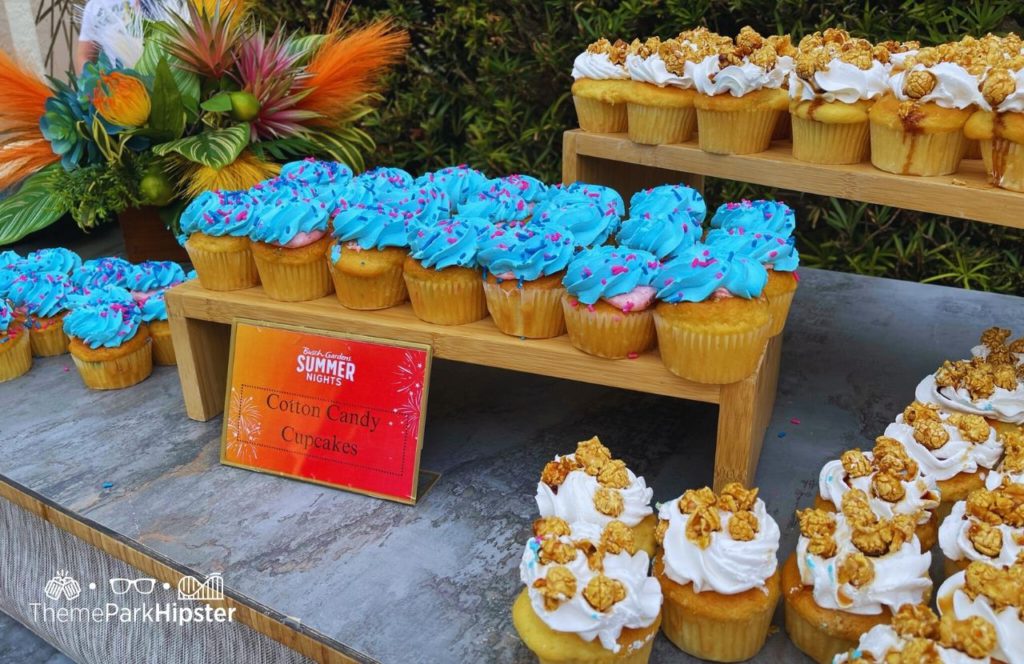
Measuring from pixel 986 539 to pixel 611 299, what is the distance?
0.72 m

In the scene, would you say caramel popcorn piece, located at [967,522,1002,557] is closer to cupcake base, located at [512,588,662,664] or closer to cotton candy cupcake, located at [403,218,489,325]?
cupcake base, located at [512,588,662,664]

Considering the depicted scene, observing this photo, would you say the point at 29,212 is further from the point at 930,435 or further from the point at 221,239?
the point at 930,435

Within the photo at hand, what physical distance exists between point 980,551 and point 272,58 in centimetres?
271

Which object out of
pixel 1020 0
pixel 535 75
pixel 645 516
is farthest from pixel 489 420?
pixel 1020 0

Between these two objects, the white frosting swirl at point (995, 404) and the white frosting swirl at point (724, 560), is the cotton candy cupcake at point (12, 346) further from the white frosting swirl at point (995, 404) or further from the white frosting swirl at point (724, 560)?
the white frosting swirl at point (995, 404)

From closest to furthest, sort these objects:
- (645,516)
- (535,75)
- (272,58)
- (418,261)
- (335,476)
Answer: (645,516) → (418,261) → (335,476) → (272,58) → (535,75)

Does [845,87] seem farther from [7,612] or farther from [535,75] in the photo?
[7,612]

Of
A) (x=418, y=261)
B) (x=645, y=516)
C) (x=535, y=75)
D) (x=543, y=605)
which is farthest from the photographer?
(x=535, y=75)

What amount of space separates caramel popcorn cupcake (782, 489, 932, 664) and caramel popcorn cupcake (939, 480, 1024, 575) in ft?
0.23

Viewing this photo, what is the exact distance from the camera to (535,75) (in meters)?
3.70

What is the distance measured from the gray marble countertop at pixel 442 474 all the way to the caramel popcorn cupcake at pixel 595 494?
22 centimetres

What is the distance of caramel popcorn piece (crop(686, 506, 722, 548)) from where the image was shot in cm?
134

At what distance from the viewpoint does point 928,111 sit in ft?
5.39

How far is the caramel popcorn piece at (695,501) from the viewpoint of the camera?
1.38 m
